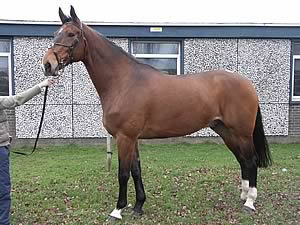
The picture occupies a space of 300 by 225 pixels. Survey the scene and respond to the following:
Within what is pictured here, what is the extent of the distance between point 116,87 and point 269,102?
7.18m

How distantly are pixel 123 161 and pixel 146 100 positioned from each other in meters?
0.78

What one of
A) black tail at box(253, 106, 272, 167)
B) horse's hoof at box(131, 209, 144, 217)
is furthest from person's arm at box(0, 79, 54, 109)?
black tail at box(253, 106, 272, 167)

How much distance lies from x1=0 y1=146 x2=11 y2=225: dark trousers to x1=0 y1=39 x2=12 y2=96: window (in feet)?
22.0

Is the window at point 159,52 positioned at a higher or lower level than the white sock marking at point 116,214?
higher

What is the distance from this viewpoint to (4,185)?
12.3 ft

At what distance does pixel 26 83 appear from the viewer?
9883 mm

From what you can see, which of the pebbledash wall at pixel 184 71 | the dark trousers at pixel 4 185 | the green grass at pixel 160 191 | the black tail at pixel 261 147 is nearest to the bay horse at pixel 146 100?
the black tail at pixel 261 147

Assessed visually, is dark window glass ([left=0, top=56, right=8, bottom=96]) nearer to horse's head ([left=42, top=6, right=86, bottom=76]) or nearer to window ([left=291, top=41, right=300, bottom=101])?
horse's head ([left=42, top=6, right=86, bottom=76])

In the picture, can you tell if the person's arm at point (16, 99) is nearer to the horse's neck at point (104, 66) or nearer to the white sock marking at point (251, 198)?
the horse's neck at point (104, 66)

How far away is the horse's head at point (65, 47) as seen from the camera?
3.96 meters

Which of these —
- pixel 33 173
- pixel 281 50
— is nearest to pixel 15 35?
A: pixel 33 173

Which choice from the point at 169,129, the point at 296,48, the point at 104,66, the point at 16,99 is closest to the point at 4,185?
the point at 16,99

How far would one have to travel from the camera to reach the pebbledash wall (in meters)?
9.87

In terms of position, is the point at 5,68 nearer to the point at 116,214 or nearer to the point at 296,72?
the point at 116,214
